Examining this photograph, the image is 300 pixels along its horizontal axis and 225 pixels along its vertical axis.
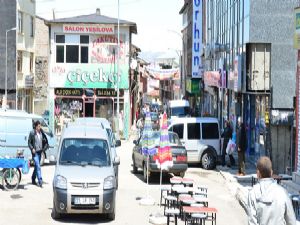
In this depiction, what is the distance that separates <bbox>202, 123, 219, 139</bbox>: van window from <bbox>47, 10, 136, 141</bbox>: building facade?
17.2 metres

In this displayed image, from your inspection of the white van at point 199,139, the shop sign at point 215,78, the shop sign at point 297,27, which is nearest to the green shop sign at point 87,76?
the shop sign at point 215,78

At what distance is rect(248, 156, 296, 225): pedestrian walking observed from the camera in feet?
24.0

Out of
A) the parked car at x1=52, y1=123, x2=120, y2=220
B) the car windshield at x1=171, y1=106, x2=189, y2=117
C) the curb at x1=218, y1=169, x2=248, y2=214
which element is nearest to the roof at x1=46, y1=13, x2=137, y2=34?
the car windshield at x1=171, y1=106, x2=189, y2=117

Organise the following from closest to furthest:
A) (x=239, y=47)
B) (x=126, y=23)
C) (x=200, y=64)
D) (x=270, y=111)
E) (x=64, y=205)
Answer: (x=64, y=205) → (x=270, y=111) → (x=239, y=47) → (x=126, y=23) → (x=200, y=64)

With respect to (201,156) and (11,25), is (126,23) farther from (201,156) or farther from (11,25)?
(201,156)

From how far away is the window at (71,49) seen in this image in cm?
4294

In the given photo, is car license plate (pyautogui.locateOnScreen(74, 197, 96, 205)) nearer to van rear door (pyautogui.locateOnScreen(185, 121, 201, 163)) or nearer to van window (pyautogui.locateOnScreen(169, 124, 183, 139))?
van rear door (pyautogui.locateOnScreen(185, 121, 201, 163))

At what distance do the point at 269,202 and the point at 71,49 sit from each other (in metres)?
36.7

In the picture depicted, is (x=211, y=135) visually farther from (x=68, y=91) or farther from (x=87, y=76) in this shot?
(x=68, y=91)

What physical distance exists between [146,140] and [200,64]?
37.3 m

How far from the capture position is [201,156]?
25.5 m

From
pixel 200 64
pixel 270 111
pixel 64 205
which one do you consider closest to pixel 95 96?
pixel 200 64

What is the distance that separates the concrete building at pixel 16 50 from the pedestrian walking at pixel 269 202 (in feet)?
130

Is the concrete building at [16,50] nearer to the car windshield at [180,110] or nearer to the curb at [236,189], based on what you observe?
the car windshield at [180,110]
